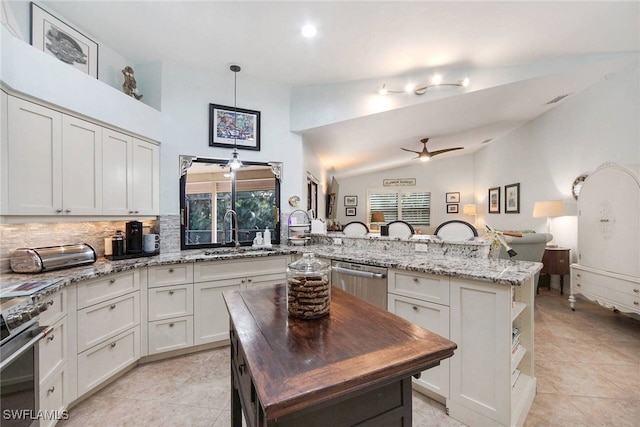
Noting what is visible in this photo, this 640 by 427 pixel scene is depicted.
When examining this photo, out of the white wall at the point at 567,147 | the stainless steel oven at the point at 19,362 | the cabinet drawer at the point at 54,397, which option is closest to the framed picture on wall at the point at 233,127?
the stainless steel oven at the point at 19,362

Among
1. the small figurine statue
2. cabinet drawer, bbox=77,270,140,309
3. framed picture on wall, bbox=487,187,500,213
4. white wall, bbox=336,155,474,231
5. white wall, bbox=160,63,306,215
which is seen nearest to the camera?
cabinet drawer, bbox=77,270,140,309

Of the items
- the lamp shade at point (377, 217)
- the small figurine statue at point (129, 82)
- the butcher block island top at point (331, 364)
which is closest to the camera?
the butcher block island top at point (331, 364)

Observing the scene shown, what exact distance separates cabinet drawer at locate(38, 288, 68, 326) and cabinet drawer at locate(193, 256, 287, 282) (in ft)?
3.03

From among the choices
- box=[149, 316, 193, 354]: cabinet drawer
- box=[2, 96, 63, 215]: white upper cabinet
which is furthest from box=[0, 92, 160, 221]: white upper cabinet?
box=[149, 316, 193, 354]: cabinet drawer

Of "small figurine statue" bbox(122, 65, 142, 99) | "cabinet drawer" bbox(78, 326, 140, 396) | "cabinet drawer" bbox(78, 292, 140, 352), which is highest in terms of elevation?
"small figurine statue" bbox(122, 65, 142, 99)

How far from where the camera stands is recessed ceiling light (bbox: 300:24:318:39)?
2.28 meters

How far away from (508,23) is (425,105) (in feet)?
3.63

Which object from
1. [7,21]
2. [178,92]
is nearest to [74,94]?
[7,21]

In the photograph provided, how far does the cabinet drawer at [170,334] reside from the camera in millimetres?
2373

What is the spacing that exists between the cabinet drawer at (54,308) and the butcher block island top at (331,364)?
1.30 metres

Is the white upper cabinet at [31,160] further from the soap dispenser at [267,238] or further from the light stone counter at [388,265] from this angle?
the soap dispenser at [267,238]

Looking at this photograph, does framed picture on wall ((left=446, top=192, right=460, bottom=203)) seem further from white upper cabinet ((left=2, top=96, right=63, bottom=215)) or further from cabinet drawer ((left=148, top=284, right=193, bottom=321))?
white upper cabinet ((left=2, top=96, right=63, bottom=215))

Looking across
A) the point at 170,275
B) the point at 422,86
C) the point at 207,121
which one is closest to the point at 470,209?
the point at 422,86

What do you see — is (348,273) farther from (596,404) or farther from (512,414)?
(596,404)
